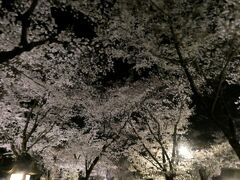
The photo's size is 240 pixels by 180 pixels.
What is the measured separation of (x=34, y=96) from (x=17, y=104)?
2.30 metres

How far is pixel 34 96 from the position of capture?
68.3 feet

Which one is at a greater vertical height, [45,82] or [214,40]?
[45,82]

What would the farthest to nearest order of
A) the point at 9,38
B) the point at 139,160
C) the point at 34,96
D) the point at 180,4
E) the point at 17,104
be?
the point at 139,160
the point at 17,104
the point at 34,96
the point at 9,38
the point at 180,4

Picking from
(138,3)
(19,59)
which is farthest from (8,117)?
(138,3)

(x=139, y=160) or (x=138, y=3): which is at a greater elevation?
(x=138, y=3)

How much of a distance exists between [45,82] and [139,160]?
14648mm

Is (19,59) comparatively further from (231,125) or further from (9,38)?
(231,125)

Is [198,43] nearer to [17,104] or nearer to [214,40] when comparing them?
[214,40]

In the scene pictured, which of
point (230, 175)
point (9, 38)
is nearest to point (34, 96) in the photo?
point (9, 38)

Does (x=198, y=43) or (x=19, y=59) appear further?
(x=19, y=59)

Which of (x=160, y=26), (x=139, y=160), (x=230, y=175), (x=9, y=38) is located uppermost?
(x=9, y=38)

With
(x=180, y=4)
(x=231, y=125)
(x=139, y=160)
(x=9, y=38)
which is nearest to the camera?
(x=231, y=125)

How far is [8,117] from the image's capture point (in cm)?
2341

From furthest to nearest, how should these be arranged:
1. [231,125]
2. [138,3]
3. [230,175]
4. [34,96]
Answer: [230,175] → [34,96] → [138,3] → [231,125]
